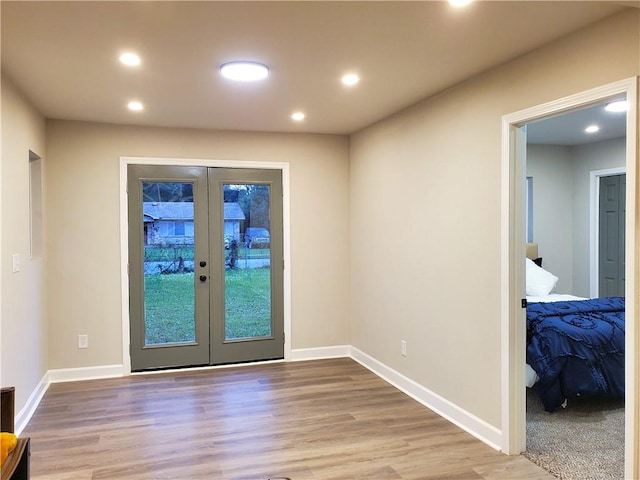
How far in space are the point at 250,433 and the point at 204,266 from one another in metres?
2.08

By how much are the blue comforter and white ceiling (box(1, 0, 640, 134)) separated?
2.03 metres

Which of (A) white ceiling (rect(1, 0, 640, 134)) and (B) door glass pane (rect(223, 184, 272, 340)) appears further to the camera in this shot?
(B) door glass pane (rect(223, 184, 272, 340))

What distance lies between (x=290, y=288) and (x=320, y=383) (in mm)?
1170

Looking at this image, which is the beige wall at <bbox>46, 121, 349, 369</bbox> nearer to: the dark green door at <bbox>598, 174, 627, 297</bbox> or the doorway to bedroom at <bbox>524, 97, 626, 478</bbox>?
the doorway to bedroom at <bbox>524, 97, 626, 478</bbox>

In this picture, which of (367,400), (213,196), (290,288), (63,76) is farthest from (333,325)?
(63,76)

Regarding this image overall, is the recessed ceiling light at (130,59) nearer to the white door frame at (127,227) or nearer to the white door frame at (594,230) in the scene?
the white door frame at (127,227)

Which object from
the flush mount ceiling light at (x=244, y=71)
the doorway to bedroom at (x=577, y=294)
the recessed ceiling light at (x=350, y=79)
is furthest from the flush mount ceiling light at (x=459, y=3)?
the flush mount ceiling light at (x=244, y=71)

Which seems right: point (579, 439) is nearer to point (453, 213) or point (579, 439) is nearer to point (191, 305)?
point (453, 213)

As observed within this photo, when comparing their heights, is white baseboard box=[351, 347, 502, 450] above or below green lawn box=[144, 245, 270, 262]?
below

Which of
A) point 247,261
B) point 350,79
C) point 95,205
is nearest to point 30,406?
point 95,205

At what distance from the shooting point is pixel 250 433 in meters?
3.43

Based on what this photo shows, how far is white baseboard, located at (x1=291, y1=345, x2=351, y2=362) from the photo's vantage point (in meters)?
5.38

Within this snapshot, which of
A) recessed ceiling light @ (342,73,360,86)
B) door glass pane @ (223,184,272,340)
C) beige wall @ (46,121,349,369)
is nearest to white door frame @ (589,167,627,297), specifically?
beige wall @ (46,121,349,369)

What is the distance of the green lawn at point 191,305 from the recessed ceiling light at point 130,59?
2451 mm
